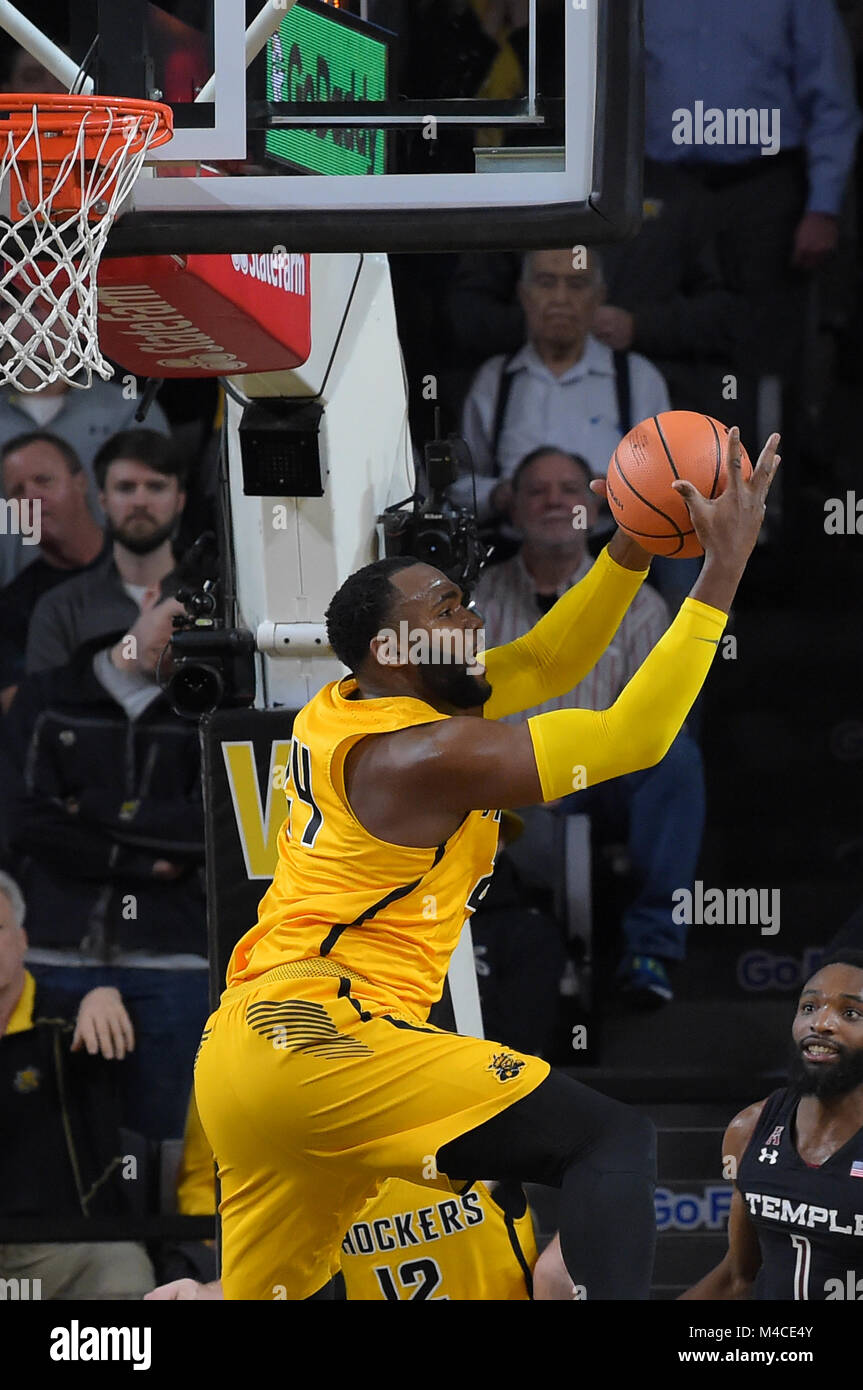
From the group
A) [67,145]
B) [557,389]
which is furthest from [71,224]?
[557,389]

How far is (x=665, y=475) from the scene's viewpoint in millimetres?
3561

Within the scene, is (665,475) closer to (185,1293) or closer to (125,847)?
(185,1293)

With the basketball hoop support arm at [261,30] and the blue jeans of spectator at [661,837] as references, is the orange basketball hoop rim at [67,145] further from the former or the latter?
the blue jeans of spectator at [661,837]

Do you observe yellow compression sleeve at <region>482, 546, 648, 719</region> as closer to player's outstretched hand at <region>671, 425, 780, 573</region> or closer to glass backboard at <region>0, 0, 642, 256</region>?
player's outstretched hand at <region>671, 425, 780, 573</region>

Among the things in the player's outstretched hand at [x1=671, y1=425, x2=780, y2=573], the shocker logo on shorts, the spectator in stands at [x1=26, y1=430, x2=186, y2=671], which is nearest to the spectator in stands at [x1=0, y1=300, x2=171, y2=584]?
the spectator in stands at [x1=26, y1=430, x2=186, y2=671]

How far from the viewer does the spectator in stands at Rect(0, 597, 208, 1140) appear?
256 inches

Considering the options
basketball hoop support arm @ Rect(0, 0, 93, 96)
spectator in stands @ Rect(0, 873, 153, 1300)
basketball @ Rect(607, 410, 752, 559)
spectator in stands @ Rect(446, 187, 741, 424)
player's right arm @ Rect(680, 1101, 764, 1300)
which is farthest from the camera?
spectator in stands @ Rect(446, 187, 741, 424)

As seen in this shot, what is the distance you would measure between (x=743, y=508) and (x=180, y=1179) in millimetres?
4160

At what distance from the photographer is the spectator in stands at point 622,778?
6887 millimetres

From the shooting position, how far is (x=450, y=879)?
357 centimetres

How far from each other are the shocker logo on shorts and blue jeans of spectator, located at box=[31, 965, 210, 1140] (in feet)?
10.9
